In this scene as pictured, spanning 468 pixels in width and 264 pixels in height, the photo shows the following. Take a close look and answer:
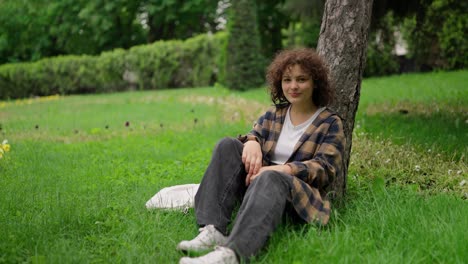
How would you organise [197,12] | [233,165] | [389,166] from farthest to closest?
1. [197,12]
2. [389,166]
3. [233,165]

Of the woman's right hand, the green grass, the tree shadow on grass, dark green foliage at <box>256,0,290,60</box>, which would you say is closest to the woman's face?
the woman's right hand

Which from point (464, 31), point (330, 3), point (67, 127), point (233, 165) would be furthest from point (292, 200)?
Result: point (464, 31)

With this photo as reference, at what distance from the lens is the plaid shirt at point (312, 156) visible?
8.68 ft

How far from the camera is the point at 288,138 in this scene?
9.93 ft

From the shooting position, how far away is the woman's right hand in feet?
9.25

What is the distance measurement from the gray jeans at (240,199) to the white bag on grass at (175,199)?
44cm

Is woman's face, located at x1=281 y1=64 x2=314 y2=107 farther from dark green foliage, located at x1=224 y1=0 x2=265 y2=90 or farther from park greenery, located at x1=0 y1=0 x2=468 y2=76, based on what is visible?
park greenery, located at x1=0 y1=0 x2=468 y2=76

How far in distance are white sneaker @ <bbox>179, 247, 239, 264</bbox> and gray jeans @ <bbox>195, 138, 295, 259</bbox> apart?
37 millimetres

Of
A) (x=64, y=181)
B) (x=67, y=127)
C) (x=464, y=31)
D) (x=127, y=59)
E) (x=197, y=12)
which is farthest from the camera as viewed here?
(x=197, y=12)

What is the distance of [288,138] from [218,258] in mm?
1061

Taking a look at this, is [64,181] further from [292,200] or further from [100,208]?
[292,200]

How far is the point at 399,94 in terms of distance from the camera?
29.5 ft

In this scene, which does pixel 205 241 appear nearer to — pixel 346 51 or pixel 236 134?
pixel 346 51

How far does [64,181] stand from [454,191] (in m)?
3.32
